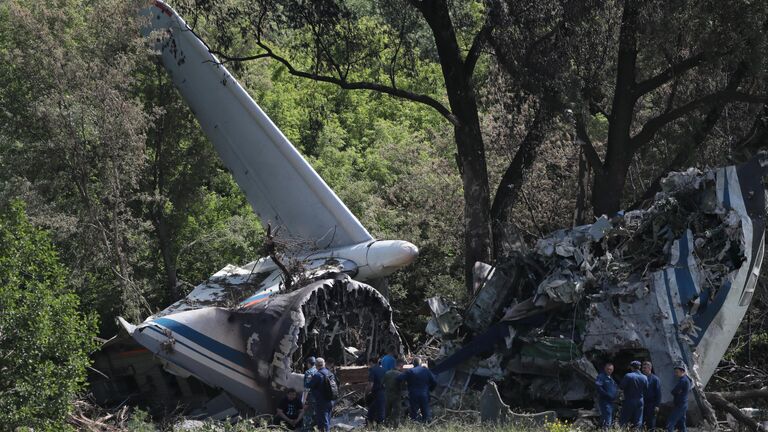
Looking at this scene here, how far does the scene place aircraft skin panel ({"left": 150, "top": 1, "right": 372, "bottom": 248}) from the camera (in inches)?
928

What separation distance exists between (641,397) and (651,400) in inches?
10.8

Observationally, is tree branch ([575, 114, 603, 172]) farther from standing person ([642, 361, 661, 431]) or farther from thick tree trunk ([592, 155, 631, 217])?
standing person ([642, 361, 661, 431])

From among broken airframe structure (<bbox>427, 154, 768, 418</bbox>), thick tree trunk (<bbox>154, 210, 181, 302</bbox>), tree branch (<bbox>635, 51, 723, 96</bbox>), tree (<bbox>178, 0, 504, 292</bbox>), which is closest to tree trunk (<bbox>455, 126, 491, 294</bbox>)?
tree (<bbox>178, 0, 504, 292</bbox>)

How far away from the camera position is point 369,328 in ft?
61.8

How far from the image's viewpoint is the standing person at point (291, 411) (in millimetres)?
15688

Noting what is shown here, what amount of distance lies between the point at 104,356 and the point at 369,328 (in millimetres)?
5677

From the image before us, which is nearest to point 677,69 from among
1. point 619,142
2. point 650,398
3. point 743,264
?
point 619,142

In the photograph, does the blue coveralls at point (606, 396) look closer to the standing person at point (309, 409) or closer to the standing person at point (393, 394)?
the standing person at point (393, 394)

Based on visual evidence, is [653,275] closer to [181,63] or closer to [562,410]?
[562,410]

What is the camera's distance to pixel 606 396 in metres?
13.6

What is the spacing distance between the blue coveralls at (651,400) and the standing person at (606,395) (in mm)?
435

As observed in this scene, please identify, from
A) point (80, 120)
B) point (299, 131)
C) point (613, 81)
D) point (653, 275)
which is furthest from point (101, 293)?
point (653, 275)

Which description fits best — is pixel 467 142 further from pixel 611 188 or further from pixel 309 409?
pixel 309 409

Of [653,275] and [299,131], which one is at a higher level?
[299,131]
